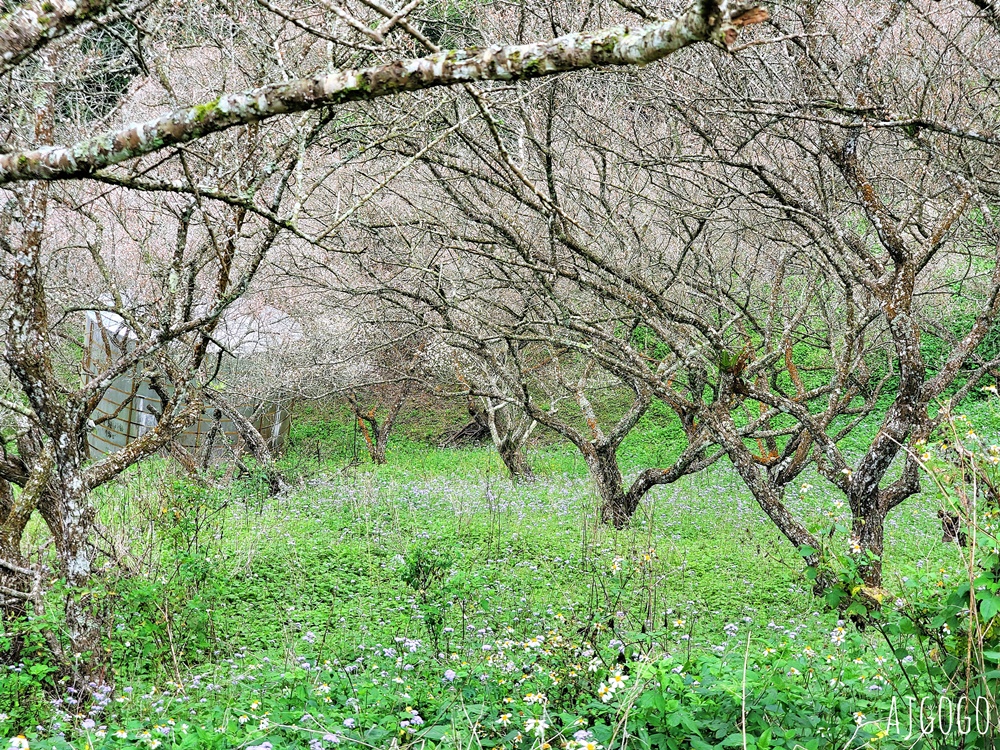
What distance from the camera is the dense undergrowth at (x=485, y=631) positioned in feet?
10.1

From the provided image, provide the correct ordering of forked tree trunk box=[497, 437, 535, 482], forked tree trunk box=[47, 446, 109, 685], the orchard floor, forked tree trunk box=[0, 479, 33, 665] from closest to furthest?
the orchard floor → forked tree trunk box=[47, 446, 109, 685] → forked tree trunk box=[0, 479, 33, 665] → forked tree trunk box=[497, 437, 535, 482]

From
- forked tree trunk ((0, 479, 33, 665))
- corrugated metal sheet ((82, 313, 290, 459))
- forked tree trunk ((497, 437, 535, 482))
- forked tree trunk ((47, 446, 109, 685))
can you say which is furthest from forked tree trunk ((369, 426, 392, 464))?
forked tree trunk ((47, 446, 109, 685))

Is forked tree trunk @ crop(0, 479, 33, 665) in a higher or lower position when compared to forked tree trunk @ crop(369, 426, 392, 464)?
higher

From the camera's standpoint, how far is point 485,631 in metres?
4.83

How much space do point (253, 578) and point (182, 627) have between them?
1.82m

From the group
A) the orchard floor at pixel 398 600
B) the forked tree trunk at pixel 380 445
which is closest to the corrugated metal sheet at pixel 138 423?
the forked tree trunk at pixel 380 445

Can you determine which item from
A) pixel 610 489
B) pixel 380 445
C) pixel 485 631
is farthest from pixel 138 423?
pixel 485 631

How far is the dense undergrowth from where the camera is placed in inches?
121

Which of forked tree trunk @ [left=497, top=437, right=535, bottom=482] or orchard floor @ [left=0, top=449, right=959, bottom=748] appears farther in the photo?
forked tree trunk @ [left=497, top=437, right=535, bottom=482]

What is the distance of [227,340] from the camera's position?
42.3 feet

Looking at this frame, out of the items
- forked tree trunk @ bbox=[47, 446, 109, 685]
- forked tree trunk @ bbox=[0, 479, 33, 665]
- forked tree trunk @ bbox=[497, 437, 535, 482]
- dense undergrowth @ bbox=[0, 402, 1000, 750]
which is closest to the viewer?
dense undergrowth @ bbox=[0, 402, 1000, 750]

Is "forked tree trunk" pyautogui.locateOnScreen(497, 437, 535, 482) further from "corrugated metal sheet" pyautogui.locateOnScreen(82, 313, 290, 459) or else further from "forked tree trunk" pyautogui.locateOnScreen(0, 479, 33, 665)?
"forked tree trunk" pyautogui.locateOnScreen(0, 479, 33, 665)

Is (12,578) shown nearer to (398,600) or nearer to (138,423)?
(398,600)

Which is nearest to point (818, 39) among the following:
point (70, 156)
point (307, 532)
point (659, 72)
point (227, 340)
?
point (659, 72)
